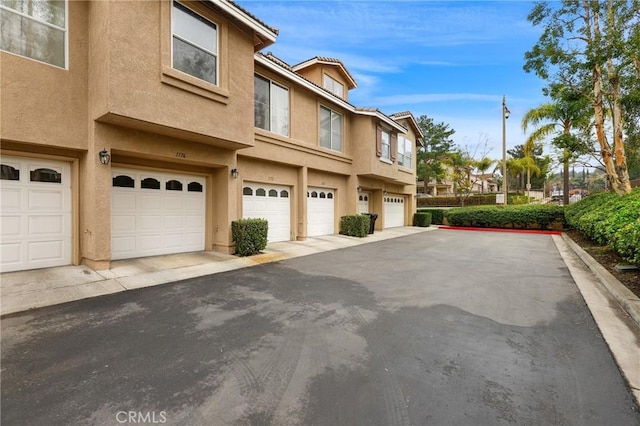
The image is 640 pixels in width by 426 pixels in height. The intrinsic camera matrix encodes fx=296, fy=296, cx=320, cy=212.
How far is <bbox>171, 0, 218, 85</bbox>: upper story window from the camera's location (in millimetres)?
7004

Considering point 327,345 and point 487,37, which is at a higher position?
point 487,37

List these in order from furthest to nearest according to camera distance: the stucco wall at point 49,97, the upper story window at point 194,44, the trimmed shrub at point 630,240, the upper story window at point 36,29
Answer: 1. the upper story window at point 194,44
2. the upper story window at point 36,29
3. the stucco wall at point 49,97
4. the trimmed shrub at point 630,240

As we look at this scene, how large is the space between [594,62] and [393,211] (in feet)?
38.5

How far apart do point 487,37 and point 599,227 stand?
8.18 meters

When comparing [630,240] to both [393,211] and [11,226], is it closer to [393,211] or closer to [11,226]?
[11,226]

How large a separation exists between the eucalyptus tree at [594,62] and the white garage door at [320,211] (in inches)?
389

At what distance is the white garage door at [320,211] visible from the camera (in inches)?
522

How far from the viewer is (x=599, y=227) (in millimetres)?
7758

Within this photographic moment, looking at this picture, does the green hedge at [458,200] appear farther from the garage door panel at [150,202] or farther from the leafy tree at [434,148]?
the garage door panel at [150,202]

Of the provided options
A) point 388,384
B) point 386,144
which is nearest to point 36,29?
point 388,384

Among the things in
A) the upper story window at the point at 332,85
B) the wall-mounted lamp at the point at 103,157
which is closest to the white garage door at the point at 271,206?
the wall-mounted lamp at the point at 103,157

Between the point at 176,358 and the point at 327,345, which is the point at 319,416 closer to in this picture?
the point at 327,345

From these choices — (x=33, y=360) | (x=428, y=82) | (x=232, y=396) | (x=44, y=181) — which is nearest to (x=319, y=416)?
(x=232, y=396)

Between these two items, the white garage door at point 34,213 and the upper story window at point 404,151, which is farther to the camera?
the upper story window at point 404,151
